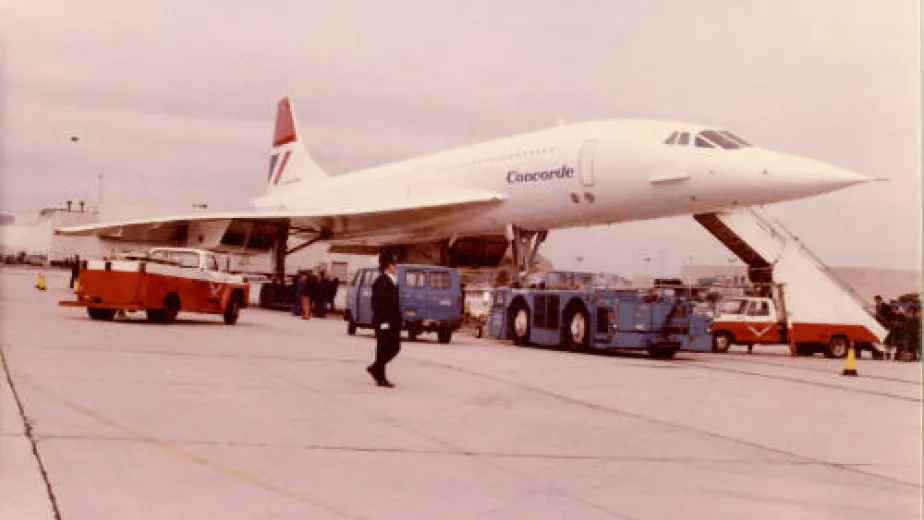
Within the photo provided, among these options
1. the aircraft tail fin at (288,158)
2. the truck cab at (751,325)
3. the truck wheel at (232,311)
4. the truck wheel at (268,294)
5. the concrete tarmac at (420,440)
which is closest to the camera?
the concrete tarmac at (420,440)

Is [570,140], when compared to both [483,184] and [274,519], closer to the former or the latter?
[483,184]

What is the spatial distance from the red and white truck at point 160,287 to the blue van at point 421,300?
2.77m

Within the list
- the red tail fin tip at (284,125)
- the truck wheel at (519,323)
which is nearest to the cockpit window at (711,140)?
the truck wheel at (519,323)

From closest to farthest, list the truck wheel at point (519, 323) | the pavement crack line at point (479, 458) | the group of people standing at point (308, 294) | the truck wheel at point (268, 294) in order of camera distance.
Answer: the pavement crack line at point (479, 458) → the truck wheel at point (519, 323) → the group of people standing at point (308, 294) → the truck wheel at point (268, 294)

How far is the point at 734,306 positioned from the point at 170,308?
1352cm

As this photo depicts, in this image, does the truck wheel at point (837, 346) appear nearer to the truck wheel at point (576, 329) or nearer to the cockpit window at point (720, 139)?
the cockpit window at point (720, 139)

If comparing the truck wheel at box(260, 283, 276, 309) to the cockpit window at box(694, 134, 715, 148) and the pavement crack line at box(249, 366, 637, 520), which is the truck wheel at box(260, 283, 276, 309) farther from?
the pavement crack line at box(249, 366, 637, 520)

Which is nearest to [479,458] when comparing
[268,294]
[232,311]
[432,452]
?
[432,452]

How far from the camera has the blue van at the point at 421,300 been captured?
19.8 meters

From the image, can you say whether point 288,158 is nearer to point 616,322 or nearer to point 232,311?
point 232,311

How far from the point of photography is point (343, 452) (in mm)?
7273

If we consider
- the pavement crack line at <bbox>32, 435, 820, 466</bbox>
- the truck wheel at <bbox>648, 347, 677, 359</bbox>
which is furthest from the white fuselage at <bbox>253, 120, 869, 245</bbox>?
the pavement crack line at <bbox>32, 435, 820, 466</bbox>

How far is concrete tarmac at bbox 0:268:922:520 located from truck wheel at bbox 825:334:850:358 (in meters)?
8.61

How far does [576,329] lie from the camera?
19.4 m
